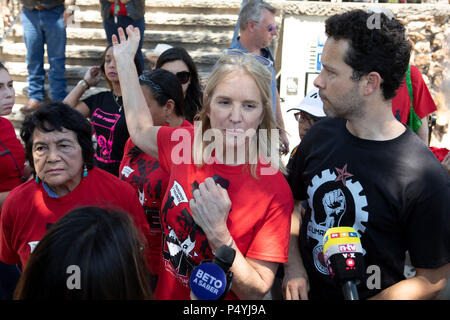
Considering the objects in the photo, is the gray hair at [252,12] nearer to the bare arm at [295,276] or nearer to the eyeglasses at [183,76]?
A: the eyeglasses at [183,76]

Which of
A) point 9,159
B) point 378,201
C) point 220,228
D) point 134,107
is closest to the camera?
point 220,228

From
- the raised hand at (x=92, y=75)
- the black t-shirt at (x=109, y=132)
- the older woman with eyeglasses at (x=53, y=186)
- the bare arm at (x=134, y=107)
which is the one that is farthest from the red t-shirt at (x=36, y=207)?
the raised hand at (x=92, y=75)

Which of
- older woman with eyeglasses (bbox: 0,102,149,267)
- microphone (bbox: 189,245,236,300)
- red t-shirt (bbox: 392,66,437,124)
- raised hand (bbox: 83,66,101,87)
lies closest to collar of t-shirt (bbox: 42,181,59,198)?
older woman with eyeglasses (bbox: 0,102,149,267)

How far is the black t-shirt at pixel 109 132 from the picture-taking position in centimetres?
315

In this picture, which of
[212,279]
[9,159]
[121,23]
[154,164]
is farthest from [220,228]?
[121,23]

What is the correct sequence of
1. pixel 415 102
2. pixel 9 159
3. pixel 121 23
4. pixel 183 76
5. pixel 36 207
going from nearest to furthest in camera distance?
pixel 36 207
pixel 9 159
pixel 415 102
pixel 183 76
pixel 121 23

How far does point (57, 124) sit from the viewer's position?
6.75 ft

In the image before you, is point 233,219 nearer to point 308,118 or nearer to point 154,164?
point 154,164

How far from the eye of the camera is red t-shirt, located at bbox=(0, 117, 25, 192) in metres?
2.58

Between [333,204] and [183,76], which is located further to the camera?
[183,76]

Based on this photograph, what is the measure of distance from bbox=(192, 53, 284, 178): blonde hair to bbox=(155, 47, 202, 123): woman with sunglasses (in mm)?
1727

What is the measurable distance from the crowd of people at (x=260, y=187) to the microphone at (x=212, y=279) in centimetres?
16

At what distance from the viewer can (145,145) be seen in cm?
214

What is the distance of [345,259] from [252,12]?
11.5 feet
